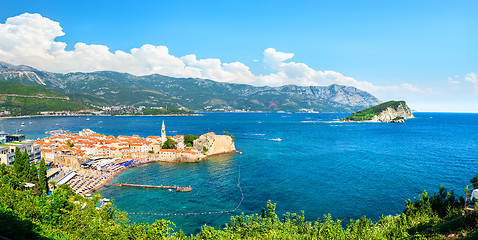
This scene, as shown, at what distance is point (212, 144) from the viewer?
71938mm

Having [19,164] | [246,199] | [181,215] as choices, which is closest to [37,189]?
[19,164]

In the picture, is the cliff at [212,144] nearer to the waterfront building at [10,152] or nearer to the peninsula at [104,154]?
the peninsula at [104,154]

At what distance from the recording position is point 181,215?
33.1 metres

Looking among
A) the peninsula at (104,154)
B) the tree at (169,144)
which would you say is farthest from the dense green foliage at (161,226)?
the tree at (169,144)

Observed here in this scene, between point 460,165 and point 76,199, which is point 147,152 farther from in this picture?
point 460,165

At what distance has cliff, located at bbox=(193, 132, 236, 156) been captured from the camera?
71.3 metres

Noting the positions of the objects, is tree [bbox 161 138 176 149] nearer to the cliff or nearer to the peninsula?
the peninsula

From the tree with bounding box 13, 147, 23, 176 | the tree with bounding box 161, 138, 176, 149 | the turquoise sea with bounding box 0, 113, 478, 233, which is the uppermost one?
the tree with bounding box 13, 147, 23, 176

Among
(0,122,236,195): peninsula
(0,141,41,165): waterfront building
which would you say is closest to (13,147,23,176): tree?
(0,122,236,195): peninsula

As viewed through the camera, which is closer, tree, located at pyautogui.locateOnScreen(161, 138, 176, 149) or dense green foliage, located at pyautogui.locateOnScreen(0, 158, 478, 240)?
dense green foliage, located at pyautogui.locateOnScreen(0, 158, 478, 240)

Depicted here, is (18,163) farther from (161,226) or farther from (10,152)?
(161,226)

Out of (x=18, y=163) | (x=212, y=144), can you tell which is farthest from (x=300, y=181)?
(x=18, y=163)

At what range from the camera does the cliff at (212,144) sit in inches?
2808

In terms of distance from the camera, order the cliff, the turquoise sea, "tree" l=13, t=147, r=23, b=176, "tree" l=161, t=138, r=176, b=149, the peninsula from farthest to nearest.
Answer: "tree" l=161, t=138, r=176, b=149, the cliff, the peninsula, the turquoise sea, "tree" l=13, t=147, r=23, b=176
